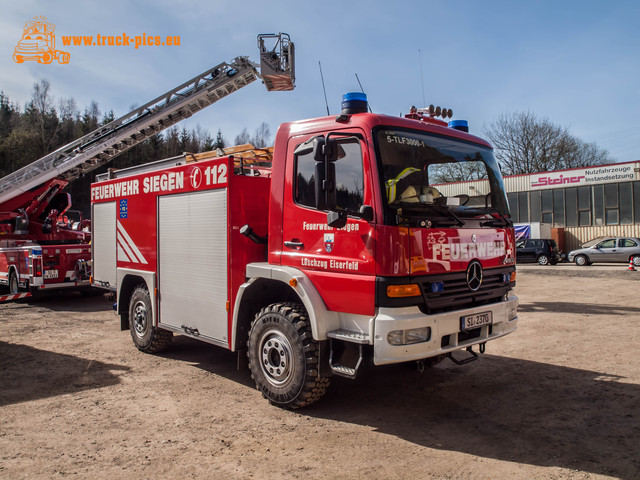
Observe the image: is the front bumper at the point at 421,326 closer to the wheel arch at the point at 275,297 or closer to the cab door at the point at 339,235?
the cab door at the point at 339,235

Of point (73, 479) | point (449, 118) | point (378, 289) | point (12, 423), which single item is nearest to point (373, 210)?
point (378, 289)

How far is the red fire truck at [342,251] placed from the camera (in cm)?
412

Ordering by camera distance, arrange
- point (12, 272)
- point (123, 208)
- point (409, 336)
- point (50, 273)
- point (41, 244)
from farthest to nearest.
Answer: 1. point (41, 244)
2. point (12, 272)
3. point (50, 273)
4. point (123, 208)
5. point (409, 336)

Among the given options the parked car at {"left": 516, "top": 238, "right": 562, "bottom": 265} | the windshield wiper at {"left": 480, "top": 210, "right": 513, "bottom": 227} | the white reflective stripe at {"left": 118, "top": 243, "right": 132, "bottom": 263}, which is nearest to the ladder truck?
the white reflective stripe at {"left": 118, "top": 243, "right": 132, "bottom": 263}

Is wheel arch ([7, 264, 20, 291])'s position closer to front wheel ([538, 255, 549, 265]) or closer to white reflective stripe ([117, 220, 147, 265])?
white reflective stripe ([117, 220, 147, 265])

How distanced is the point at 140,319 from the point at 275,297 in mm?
2948

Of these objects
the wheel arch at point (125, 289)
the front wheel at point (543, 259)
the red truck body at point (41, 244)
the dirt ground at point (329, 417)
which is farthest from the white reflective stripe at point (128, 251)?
the front wheel at point (543, 259)

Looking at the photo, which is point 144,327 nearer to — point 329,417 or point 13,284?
point 329,417

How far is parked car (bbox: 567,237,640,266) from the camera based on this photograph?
78.2 feet

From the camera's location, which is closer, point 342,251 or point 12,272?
point 342,251

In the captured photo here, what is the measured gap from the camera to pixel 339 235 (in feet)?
14.3

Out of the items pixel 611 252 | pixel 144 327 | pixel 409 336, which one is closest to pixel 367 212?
pixel 409 336

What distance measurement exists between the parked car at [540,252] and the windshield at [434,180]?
2416 centimetres

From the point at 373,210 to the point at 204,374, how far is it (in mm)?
3321
